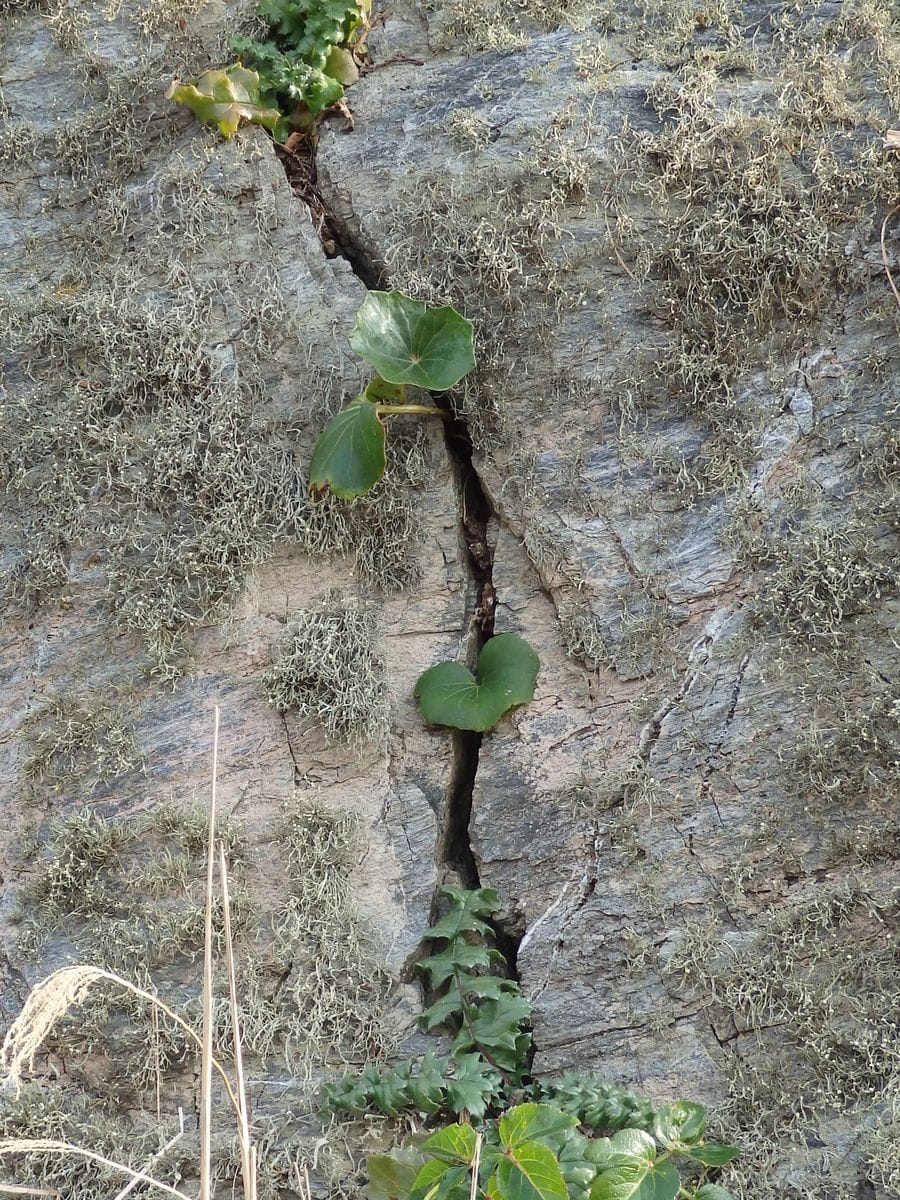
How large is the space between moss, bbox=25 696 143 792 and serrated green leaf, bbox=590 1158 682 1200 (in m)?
1.54

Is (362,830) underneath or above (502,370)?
underneath

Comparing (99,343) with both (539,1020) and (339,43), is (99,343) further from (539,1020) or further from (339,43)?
(539,1020)

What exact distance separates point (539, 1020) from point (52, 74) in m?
3.22

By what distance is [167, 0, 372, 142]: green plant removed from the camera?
322cm

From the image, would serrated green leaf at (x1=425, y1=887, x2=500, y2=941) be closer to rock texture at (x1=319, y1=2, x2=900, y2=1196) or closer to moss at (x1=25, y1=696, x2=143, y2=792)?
rock texture at (x1=319, y1=2, x2=900, y2=1196)

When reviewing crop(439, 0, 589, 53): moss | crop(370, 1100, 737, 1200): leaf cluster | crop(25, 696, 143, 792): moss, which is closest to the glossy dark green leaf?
crop(370, 1100, 737, 1200): leaf cluster

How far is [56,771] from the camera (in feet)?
9.34

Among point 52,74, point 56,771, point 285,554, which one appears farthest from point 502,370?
point 52,74

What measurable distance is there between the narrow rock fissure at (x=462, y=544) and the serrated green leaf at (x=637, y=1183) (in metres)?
0.72

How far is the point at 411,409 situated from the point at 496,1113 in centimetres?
176

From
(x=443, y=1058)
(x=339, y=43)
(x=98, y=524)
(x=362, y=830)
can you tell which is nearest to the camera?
(x=443, y=1058)

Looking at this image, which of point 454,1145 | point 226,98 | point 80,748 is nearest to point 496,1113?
point 454,1145

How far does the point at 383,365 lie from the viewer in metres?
2.83

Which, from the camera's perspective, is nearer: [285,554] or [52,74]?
[285,554]
